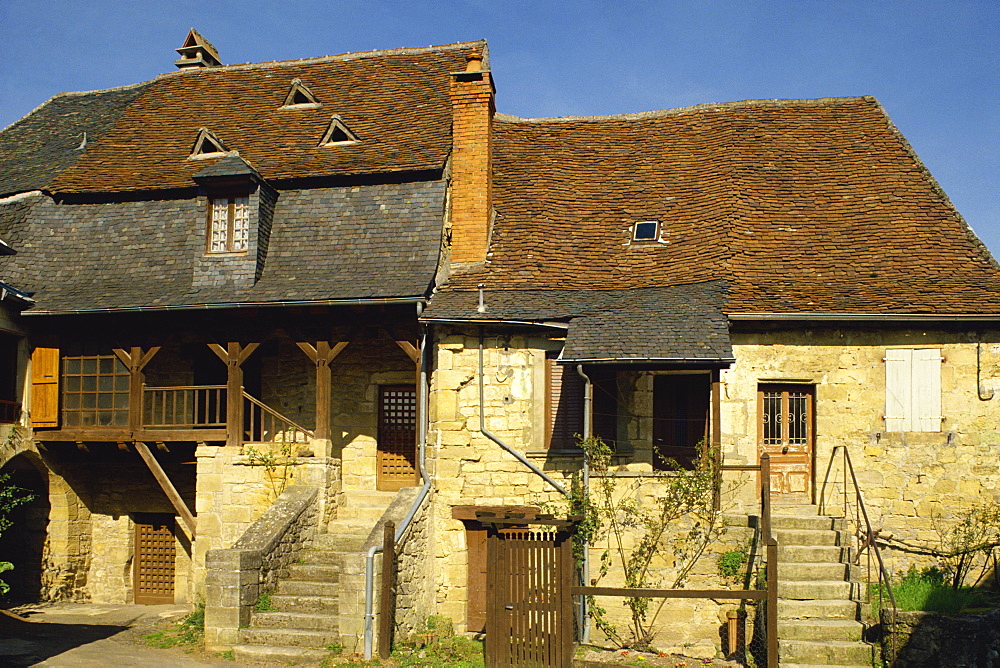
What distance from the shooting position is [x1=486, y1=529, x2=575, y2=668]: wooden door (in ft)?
29.8

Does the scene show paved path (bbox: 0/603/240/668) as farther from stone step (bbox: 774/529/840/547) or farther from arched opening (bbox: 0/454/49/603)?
stone step (bbox: 774/529/840/547)

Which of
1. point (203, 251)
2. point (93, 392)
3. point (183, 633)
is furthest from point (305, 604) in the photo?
point (203, 251)

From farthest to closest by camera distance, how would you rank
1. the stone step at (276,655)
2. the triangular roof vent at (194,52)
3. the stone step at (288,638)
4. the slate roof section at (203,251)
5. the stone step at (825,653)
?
the triangular roof vent at (194,52)
the slate roof section at (203,251)
the stone step at (288,638)
the stone step at (276,655)
the stone step at (825,653)

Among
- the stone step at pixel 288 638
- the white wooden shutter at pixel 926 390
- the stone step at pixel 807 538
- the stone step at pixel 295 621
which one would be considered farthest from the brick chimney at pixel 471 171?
the white wooden shutter at pixel 926 390

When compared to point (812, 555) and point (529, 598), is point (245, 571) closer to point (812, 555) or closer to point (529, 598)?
point (529, 598)

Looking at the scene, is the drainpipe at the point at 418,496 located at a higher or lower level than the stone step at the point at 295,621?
higher

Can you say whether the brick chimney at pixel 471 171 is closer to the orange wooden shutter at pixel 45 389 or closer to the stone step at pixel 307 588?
the stone step at pixel 307 588

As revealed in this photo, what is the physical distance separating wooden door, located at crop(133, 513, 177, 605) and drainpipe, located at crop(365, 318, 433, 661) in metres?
5.26

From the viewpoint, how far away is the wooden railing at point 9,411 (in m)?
13.6

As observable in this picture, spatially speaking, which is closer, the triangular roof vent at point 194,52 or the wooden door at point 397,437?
the wooden door at point 397,437

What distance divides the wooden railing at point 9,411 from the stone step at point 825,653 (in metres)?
11.3

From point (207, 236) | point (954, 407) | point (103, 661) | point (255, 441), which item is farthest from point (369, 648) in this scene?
point (954, 407)

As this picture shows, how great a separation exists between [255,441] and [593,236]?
6.07 metres

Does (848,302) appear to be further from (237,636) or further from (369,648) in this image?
(237,636)
